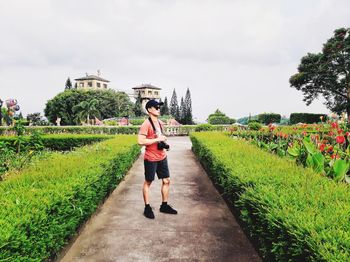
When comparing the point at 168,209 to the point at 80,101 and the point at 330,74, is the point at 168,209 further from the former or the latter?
the point at 80,101

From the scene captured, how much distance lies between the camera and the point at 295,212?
2902 mm

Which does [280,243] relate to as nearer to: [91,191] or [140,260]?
[140,260]

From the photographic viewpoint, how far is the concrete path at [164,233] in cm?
404

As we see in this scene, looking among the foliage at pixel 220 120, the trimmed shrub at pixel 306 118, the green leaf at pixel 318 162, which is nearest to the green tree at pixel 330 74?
the trimmed shrub at pixel 306 118

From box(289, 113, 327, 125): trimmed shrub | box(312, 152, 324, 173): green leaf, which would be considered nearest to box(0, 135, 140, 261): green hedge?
box(312, 152, 324, 173): green leaf

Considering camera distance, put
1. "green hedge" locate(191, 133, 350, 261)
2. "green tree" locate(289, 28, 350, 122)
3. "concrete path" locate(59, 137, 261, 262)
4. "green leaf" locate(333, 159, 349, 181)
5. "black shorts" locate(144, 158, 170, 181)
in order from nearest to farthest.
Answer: "green hedge" locate(191, 133, 350, 261) < "concrete path" locate(59, 137, 261, 262) < "green leaf" locate(333, 159, 349, 181) < "black shorts" locate(144, 158, 170, 181) < "green tree" locate(289, 28, 350, 122)

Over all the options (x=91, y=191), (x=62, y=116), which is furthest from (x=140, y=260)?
(x=62, y=116)

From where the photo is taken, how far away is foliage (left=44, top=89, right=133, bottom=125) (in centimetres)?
7019

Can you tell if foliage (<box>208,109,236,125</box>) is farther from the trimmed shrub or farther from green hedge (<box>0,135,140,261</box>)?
green hedge (<box>0,135,140,261</box>)

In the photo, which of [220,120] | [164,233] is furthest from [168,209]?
[220,120]

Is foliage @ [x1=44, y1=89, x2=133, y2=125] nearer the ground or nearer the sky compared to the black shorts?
nearer the sky

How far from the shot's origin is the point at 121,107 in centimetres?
7600

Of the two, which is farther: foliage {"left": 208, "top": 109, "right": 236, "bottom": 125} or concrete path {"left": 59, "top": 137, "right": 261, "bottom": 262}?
foliage {"left": 208, "top": 109, "right": 236, "bottom": 125}

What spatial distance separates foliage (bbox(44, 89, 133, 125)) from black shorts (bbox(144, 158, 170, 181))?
64.5m
